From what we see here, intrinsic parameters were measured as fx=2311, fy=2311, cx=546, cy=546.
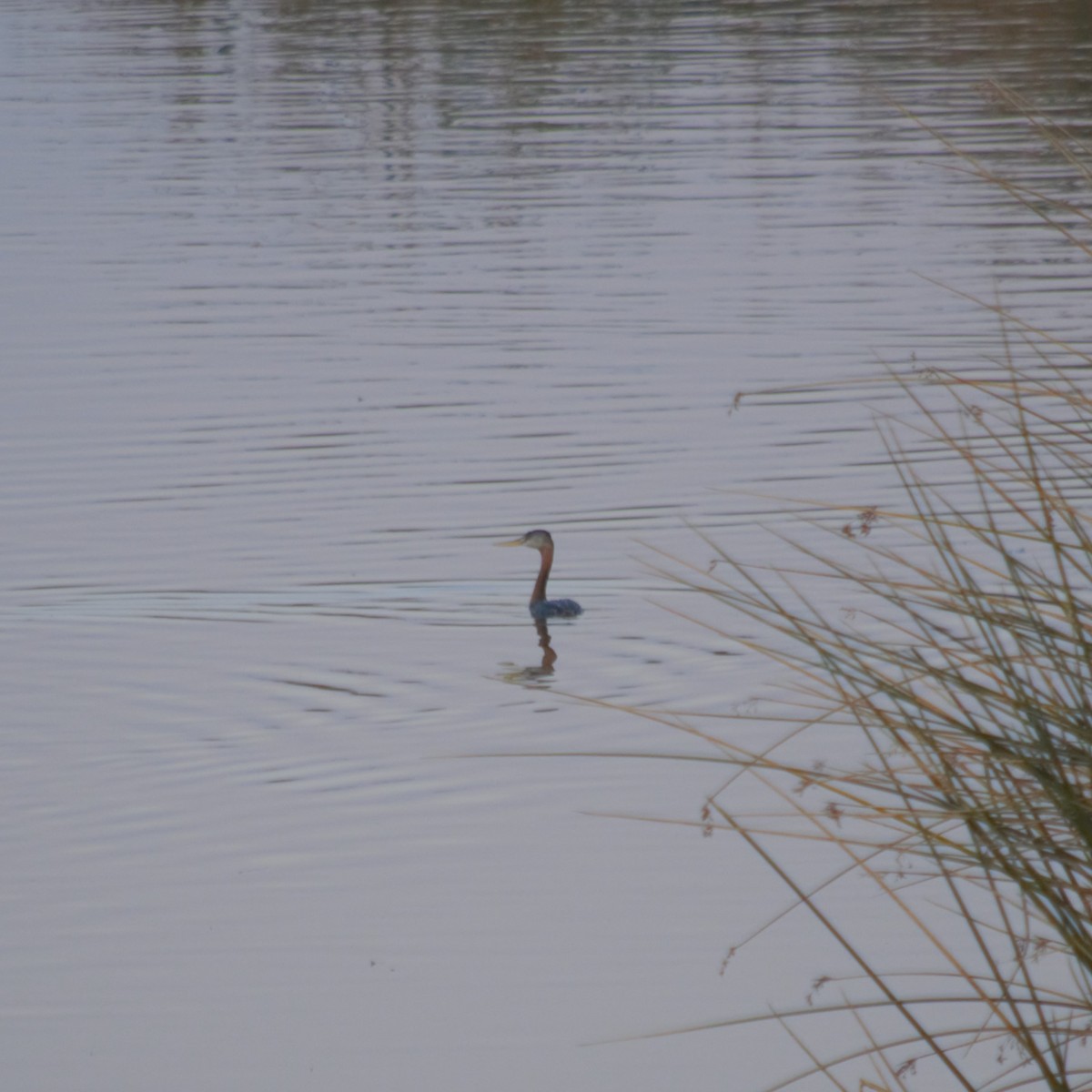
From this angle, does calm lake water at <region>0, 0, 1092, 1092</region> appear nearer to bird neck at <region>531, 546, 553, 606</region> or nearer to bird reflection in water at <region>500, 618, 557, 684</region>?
bird reflection in water at <region>500, 618, 557, 684</region>

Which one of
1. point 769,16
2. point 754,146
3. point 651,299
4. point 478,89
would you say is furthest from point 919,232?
point 769,16

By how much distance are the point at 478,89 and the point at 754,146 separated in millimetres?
5326

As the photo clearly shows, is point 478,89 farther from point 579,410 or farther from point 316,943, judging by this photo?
point 316,943

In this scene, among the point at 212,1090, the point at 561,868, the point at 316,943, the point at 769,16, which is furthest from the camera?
the point at 769,16

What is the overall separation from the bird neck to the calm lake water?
0.19 meters

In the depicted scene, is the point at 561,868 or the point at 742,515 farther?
the point at 742,515

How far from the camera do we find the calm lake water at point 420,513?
5883mm

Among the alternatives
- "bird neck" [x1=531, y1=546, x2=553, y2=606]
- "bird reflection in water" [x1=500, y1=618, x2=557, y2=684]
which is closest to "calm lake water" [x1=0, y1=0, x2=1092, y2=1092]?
"bird reflection in water" [x1=500, y1=618, x2=557, y2=684]

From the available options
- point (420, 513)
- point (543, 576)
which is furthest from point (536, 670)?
point (420, 513)

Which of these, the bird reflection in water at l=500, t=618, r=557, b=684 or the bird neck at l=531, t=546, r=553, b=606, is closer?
the bird reflection in water at l=500, t=618, r=557, b=684

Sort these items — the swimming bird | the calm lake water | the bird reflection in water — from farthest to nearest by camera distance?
the swimming bird → the bird reflection in water → the calm lake water

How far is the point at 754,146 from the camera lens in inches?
910

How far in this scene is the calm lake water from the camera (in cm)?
588

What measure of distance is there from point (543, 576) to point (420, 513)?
5.33ft
